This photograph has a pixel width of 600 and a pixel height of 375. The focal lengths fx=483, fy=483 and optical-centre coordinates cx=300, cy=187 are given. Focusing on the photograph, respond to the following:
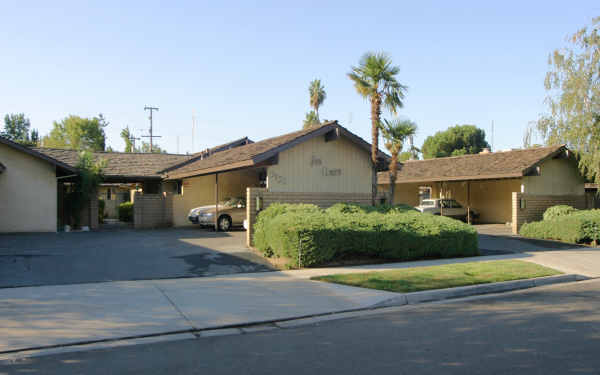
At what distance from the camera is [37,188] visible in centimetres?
2038

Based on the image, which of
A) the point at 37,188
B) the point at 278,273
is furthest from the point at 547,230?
the point at 37,188

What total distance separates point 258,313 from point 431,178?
2212cm

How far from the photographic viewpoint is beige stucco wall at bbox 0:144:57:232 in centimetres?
1983

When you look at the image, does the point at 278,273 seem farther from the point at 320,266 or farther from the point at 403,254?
the point at 403,254

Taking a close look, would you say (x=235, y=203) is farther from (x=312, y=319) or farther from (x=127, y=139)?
(x=127, y=139)

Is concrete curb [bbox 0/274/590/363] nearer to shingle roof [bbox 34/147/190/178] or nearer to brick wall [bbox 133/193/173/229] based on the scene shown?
brick wall [bbox 133/193/173/229]

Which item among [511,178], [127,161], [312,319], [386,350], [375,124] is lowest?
[312,319]

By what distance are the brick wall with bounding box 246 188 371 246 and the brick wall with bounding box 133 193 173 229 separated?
9.22 metres

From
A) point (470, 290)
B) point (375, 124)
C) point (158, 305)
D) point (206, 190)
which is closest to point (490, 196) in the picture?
point (375, 124)

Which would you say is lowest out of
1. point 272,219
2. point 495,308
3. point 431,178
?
point 495,308

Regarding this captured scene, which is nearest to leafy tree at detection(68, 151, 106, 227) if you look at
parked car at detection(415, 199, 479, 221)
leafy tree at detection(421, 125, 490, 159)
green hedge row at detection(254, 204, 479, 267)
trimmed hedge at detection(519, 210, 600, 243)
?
green hedge row at detection(254, 204, 479, 267)

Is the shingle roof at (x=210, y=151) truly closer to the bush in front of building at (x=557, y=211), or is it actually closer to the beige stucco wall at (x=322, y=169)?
the beige stucco wall at (x=322, y=169)

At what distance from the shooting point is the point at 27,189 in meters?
20.2

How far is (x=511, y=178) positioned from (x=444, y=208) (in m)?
4.79
